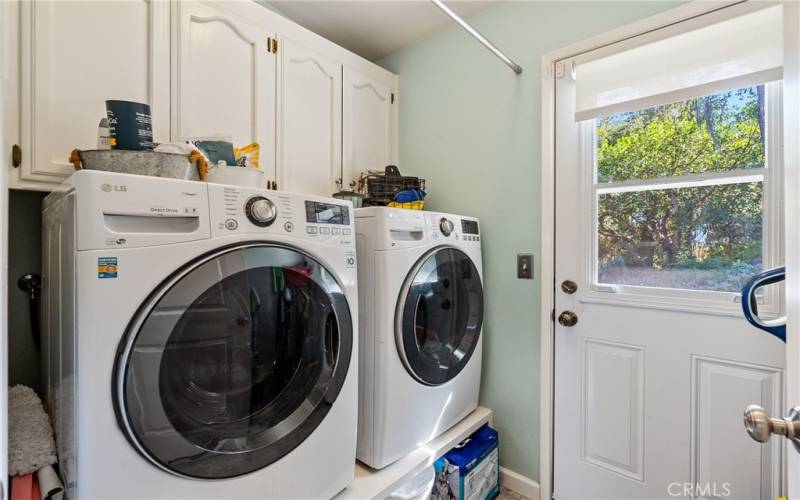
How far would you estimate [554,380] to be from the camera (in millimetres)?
1684

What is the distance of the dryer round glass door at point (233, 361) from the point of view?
0.83m

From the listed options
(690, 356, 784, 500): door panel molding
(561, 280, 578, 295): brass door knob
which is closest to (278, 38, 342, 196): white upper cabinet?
(561, 280, 578, 295): brass door knob

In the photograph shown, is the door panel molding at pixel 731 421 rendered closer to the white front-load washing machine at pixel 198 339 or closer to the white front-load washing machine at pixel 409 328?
the white front-load washing machine at pixel 409 328

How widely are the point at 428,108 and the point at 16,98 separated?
5.48ft

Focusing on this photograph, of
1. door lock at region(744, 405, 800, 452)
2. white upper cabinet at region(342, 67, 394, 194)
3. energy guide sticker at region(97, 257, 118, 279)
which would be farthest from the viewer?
white upper cabinet at region(342, 67, 394, 194)

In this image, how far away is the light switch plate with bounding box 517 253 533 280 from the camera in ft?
5.67

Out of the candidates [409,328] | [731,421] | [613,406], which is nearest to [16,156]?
[409,328]

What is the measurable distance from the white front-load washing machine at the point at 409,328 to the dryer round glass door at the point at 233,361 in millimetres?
191

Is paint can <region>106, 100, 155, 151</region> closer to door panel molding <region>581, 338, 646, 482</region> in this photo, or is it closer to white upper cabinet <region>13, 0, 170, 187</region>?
white upper cabinet <region>13, 0, 170, 187</region>

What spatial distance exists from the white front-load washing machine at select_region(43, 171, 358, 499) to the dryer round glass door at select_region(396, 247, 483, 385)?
27 cm

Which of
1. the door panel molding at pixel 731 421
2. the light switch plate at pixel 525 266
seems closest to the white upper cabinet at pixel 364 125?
the light switch plate at pixel 525 266

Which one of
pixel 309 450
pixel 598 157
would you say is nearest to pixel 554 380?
pixel 598 157

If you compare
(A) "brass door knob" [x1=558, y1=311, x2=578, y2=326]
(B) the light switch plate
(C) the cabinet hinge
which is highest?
(C) the cabinet hinge

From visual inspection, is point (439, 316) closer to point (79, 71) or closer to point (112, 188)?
point (112, 188)
